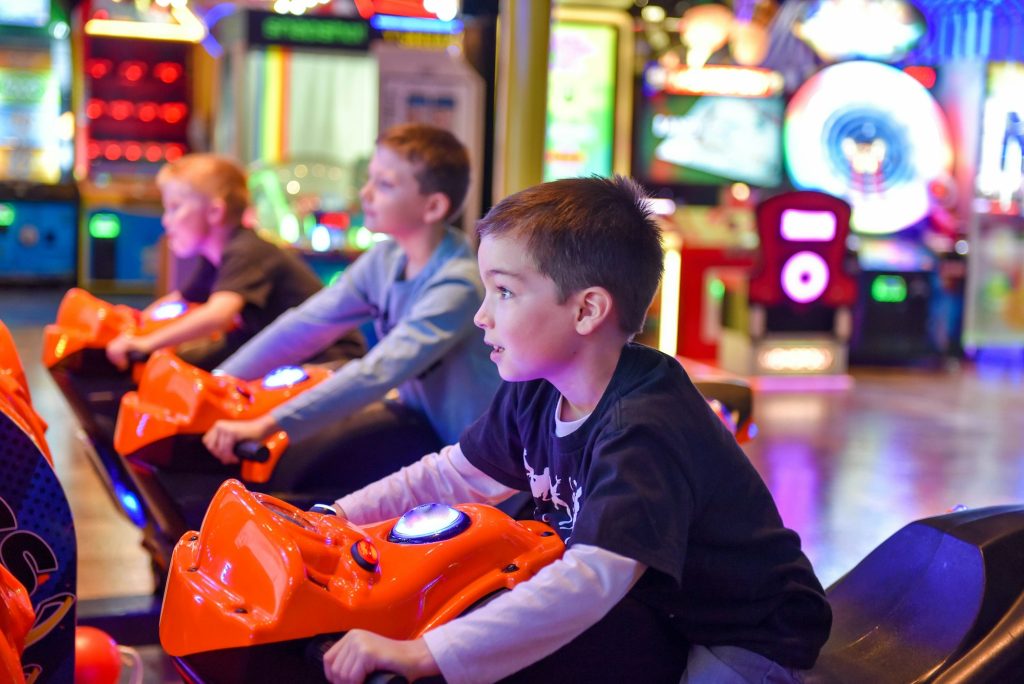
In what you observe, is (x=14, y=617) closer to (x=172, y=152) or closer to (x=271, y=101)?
(x=271, y=101)

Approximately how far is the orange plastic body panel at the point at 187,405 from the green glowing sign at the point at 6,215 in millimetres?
8012

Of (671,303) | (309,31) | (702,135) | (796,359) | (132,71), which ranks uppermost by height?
(309,31)

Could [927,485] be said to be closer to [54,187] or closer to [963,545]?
[963,545]

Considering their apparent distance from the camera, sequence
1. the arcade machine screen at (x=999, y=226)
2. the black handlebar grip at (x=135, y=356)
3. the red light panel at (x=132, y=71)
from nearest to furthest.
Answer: the black handlebar grip at (x=135, y=356), the arcade machine screen at (x=999, y=226), the red light panel at (x=132, y=71)

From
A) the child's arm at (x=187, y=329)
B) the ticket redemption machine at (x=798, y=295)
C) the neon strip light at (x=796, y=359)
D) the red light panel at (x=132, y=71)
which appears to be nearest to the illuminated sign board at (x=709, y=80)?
the ticket redemption machine at (x=798, y=295)

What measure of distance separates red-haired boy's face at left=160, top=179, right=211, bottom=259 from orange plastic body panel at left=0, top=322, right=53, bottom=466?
60.2 inches

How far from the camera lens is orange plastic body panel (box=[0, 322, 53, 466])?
5.18 ft

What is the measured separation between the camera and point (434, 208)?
2549 millimetres

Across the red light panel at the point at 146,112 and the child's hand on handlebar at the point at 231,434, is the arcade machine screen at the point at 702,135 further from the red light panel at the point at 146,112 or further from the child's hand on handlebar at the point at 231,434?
the child's hand on handlebar at the point at 231,434

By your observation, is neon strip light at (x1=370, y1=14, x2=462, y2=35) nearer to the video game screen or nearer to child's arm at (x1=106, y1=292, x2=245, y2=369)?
the video game screen

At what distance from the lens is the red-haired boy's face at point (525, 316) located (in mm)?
1478

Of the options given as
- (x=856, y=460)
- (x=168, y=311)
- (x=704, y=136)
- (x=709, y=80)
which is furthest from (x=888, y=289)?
(x=168, y=311)

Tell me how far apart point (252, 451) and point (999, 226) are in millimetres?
6979

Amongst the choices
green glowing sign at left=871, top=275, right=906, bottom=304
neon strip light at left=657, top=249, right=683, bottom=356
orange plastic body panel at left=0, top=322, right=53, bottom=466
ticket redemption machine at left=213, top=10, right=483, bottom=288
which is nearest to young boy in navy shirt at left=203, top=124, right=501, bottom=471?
orange plastic body panel at left=0, top=322, right=53, bottom=466
